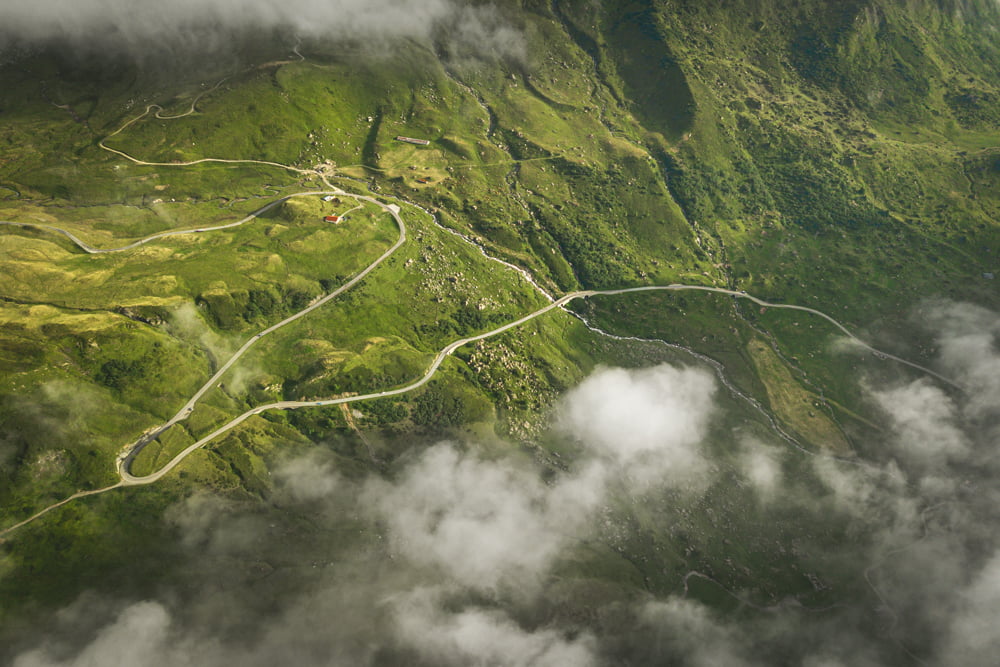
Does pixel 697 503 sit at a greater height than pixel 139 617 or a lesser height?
greater

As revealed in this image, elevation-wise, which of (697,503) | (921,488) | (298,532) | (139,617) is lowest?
(139,617)

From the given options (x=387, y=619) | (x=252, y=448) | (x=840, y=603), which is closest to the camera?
(x=387, y=619)

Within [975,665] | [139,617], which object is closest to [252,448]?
[139,617]

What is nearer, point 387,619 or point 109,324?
point 387,619

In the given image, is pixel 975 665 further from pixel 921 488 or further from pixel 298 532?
pixel 298 532

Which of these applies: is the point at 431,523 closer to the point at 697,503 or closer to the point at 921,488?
the point at 697,503

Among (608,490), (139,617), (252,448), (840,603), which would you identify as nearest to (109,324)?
(252,448)

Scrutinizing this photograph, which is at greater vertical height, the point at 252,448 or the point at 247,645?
the point at 252,448

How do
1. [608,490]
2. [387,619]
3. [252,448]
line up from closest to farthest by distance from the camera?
[387,619], [252,448], [608,490]

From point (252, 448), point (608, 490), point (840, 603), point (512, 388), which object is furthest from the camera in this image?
point (512, 388)
